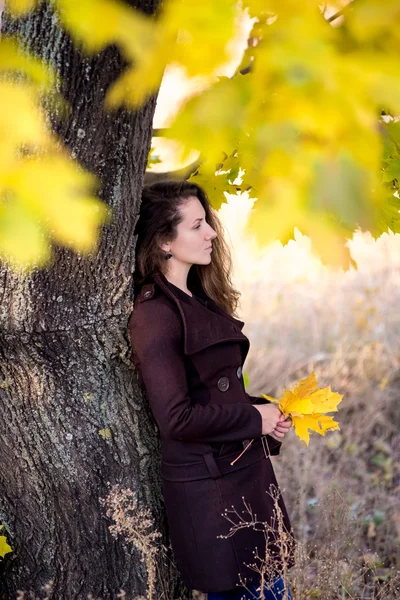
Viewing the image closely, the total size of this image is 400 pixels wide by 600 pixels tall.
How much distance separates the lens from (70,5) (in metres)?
0.98

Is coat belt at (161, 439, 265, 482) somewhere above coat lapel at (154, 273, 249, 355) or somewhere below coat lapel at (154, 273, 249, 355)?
below

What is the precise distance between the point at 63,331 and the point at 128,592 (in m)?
1.06

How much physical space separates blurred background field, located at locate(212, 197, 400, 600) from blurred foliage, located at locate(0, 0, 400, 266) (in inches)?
75.1

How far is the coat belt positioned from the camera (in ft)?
7.27

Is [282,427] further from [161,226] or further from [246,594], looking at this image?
[161,226]

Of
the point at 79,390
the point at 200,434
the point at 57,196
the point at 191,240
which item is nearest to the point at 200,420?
the point at 200,434

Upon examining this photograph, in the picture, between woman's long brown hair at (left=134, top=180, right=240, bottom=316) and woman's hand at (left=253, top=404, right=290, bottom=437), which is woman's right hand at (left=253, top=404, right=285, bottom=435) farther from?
woman's long brown hair at (left=134, top=180, right=240, bottom=316)

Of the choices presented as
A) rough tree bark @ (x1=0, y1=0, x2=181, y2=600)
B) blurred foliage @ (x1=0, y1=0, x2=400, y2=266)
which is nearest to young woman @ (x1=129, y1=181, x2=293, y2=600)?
rough tree bark @ (x1=0, y1=0, x2=181, y2=600)

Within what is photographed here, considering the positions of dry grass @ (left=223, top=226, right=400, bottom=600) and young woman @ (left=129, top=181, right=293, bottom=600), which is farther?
dry grass @ (left=223, top=226, right=400, bottom=600)

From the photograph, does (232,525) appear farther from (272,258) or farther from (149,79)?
(272,258)

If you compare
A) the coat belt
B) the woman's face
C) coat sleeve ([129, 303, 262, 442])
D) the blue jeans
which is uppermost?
the woman's face

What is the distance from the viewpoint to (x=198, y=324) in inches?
88.6

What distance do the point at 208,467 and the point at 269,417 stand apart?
0.27 m

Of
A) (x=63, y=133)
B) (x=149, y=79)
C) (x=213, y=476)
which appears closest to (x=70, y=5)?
(x=149, y=79)
